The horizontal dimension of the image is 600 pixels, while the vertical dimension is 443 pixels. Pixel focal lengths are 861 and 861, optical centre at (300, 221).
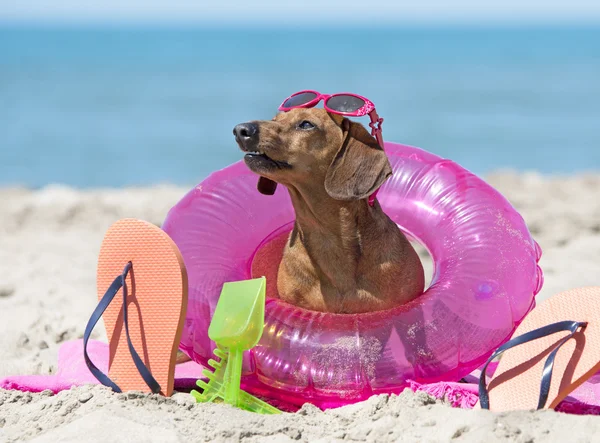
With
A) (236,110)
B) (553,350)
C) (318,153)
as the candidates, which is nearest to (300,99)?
(318,153)

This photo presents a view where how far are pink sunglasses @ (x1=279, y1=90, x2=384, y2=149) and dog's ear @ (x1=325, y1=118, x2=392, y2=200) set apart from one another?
110 mm

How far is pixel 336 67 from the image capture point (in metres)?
35.5

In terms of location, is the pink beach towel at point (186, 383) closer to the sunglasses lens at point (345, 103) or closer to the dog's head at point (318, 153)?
the dog's head at point (318, 153)

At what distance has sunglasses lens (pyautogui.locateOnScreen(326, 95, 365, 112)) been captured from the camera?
13.0ft

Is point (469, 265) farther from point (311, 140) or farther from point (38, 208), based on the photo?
point (38, 208)

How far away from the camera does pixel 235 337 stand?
3.50m

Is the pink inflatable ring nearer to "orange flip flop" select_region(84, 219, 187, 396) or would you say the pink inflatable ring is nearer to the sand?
the sand

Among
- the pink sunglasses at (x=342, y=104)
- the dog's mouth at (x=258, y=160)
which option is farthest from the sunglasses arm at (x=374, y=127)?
the dog's mouth at (x=258, y=160)

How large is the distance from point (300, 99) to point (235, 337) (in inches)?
49.0

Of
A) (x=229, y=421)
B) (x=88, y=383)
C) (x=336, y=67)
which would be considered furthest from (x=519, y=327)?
(x=336, y=67)

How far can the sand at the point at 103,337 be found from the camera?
125 inches

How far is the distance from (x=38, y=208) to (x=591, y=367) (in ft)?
20.8

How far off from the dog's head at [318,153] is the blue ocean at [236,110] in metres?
9.55

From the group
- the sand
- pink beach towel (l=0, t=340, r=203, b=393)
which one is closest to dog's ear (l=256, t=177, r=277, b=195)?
pink beach towel (l=0, t=340, r=203, b=393)
